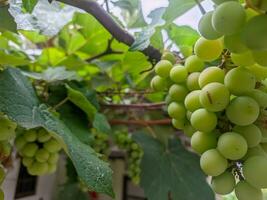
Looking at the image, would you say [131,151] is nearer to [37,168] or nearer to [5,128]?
[37,168]

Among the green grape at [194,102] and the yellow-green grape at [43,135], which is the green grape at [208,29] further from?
the yellow-green grape at [43,135]

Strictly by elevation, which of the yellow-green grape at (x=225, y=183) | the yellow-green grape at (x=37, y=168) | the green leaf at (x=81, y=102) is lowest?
the yellow-green grape at (x=225, y=183)

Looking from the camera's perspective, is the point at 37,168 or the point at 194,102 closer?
the point at 194,102

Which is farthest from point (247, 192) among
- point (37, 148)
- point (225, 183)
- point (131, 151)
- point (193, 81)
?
point (131, 151)

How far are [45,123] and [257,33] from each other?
0.26 m

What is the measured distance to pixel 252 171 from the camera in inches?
9.4

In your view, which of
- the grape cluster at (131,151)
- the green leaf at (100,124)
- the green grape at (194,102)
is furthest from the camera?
the grape cluster at (131,151)

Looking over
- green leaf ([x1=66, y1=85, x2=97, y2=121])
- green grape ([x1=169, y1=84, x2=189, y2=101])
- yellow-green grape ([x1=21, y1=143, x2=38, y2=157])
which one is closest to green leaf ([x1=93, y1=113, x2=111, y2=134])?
green leaf ([x1=66, y1=85, x2=97, y2=121])

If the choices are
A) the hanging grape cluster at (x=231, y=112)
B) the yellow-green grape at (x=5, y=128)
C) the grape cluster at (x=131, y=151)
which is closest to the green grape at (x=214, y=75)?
the hanging grape cluster at (x=231, y=112)

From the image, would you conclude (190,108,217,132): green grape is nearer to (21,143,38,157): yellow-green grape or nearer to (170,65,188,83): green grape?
(170,65,188,83): green grape

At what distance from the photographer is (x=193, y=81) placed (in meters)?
0.32

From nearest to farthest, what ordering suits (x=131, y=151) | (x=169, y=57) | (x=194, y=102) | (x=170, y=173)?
(x=194, y=102) < (x=169, y=57) < (x=170, y=173) < (x=131, y=151)

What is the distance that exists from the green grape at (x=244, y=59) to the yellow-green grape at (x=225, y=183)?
0.33ft

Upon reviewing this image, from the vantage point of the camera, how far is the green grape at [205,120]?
27 cm
